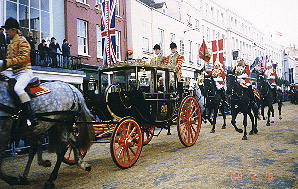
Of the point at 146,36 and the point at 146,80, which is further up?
the point at 146,36

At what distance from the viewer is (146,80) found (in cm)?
692

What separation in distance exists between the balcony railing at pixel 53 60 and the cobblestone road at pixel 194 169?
7.17 meters

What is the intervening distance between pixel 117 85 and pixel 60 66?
9344mm

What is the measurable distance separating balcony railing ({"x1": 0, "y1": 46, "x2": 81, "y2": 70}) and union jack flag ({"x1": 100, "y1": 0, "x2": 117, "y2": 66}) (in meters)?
3.59

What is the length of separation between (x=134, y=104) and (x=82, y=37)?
1256cm

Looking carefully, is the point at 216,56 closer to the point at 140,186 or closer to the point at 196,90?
the point at 196,90

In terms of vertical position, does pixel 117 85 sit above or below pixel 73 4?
below

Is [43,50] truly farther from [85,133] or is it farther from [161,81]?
[85,133]

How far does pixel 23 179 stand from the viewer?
4.82 m

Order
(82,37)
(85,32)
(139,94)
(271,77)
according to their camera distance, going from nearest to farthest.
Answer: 1. (139,94)
2. (271,77)
3. (82,37)
4. (85,32)

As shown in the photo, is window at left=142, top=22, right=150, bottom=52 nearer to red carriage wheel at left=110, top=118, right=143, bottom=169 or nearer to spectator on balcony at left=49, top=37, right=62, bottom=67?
spectator on balcony at left=49, top=37, right=62, bottom=67

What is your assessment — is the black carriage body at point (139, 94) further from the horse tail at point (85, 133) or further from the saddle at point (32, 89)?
the saddle at point (32, 89)

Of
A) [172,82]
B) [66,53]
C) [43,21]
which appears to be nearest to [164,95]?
[172,82]

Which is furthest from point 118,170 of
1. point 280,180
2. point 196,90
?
point 196,90
